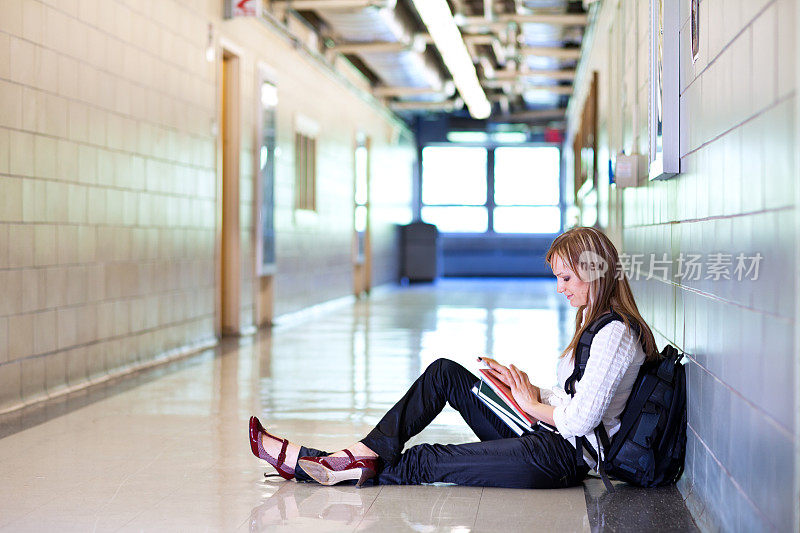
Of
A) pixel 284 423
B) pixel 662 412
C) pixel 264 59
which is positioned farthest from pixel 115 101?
pixel 662 412

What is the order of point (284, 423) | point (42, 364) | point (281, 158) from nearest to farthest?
1. point (284, 423)
2. point (42, 364)
3. point (281, 158)

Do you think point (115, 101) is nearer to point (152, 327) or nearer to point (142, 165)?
point (142, 165)

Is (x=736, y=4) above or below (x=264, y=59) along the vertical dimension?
below

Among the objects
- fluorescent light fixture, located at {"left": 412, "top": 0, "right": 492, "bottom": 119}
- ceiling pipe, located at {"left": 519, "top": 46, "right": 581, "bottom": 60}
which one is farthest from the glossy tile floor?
ceiling pipe, located at {"left": 519, "top": 46, "right": 581, "bottom": 60}

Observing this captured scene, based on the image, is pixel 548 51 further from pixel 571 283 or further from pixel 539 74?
pixel 571 283

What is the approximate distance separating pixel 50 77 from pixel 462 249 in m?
15.6

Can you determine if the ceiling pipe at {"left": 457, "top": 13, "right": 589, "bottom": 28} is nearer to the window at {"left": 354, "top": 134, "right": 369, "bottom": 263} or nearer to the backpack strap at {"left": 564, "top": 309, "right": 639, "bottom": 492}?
the window at {"left": 354, "top": 134, "right": 369, "bottom": 263}

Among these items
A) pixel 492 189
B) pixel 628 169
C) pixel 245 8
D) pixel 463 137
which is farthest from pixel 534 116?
pixel 628 169

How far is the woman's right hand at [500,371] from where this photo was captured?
2975 mm

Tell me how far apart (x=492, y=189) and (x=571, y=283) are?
17.5 m

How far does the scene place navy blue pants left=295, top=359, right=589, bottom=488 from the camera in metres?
2.99

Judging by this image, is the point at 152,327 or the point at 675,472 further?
the point at 152,327

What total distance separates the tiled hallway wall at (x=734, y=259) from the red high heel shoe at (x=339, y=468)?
0.99m

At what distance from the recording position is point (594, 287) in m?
2.86
